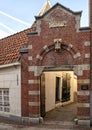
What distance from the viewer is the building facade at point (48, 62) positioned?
13430mm

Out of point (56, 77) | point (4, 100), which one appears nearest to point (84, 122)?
point (4, 100)

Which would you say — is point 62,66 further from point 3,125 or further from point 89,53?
point 3,125

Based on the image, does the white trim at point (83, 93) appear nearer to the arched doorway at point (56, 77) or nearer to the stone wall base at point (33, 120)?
the arched doorway at point (56, 77)

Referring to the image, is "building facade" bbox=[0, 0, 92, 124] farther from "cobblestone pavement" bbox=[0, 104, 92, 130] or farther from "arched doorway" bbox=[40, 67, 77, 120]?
"arched doorway" bbox=[40, 67, 77, 120]

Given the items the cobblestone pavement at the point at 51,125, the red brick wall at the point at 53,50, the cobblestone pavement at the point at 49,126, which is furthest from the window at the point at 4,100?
the cobblestone pavement at the point at 49,126

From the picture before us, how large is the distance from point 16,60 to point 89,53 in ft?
13.5

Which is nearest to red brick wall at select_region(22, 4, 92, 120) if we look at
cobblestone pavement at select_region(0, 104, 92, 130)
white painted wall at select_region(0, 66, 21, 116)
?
white painted wall at select_region(0, 66, 21, 116)

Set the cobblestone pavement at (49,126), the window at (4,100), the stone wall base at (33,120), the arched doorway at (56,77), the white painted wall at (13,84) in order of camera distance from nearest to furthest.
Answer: the cobblestone pavement at (49,126), the arched doorway at (56,77), the stone wall base at (33,120), the white painted wall at (13,84), the window at (4,100)

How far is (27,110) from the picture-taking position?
14.3m

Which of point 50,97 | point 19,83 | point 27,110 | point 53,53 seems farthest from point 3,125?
point 50,97

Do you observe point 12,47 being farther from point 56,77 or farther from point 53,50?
point 56,77

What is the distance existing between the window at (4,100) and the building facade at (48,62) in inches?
2.4

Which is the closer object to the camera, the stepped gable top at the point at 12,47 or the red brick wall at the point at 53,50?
the red brick wall at the point at 53,50

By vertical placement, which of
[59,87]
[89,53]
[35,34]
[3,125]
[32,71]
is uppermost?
[35,34]
